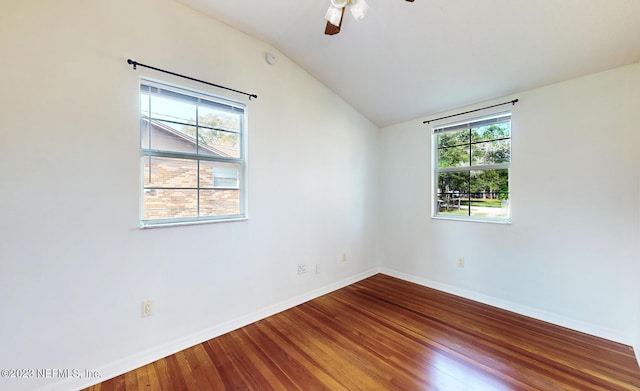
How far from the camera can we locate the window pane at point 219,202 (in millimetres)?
2290

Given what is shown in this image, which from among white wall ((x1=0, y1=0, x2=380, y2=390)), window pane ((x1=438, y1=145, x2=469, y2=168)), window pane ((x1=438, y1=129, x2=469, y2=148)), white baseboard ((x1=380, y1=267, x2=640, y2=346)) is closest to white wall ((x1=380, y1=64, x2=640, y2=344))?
white baseboard ((x1=380, y1=267, x2=640, y2=346))

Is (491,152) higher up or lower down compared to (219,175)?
higher up

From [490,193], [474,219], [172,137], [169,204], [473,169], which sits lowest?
[474,219]

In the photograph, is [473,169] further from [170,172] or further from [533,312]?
[170,172]

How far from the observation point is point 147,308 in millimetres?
1919

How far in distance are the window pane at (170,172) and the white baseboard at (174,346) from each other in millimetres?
1275

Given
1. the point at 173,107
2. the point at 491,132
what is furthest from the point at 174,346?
the point at 491,132

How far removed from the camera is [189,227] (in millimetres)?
2125

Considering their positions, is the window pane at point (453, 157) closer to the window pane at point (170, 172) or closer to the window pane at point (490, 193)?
the window pane at point (490, 193)

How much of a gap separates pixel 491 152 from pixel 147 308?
3700mm

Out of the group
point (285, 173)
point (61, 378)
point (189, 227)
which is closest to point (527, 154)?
point (285, 173)

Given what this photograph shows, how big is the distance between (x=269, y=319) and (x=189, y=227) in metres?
1.21

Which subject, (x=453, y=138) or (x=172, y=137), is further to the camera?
(x=453, y=138)

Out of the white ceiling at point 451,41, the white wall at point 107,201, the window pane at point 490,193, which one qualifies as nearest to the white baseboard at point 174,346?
the white wall at point 107,201
